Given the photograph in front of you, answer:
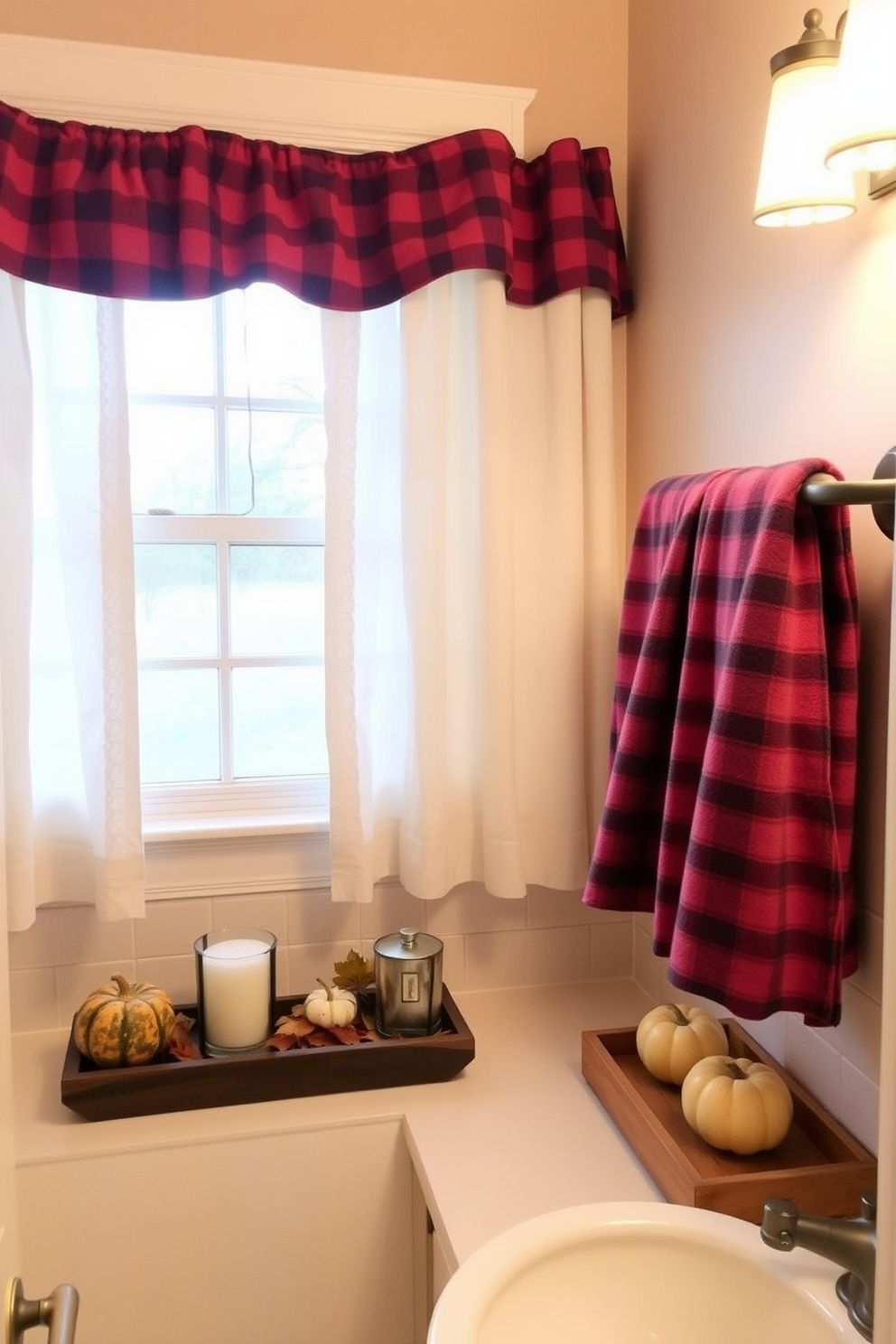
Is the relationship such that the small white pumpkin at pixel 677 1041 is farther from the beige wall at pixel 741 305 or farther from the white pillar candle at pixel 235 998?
the white pillar candle at pixel 235 998

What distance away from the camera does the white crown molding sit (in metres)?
1.67

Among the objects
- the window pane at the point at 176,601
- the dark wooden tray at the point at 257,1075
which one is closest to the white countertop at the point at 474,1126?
the dark wooden tray at the point at 257,1075

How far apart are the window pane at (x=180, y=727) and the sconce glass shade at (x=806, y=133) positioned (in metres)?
1.19

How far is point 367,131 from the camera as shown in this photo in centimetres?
179

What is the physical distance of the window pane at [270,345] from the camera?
1.88 meters

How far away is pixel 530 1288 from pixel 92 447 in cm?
130

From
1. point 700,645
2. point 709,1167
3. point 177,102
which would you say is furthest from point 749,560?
point 177,102

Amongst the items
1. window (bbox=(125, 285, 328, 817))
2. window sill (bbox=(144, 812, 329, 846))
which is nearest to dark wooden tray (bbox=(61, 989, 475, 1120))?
window sill (bbox=(144, 812, 329, 846))

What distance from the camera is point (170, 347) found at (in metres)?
1.87

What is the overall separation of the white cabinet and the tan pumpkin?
139 mm

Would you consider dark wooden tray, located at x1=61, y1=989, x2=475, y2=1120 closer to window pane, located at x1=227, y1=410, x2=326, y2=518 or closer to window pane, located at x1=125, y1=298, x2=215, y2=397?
window pane, located at x1=227, y1=410, x2=326, y2=518

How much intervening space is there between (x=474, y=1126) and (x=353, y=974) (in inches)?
13.2

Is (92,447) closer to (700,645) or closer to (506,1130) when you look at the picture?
(700,645)

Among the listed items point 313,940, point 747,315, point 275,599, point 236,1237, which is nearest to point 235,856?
point 313,940
